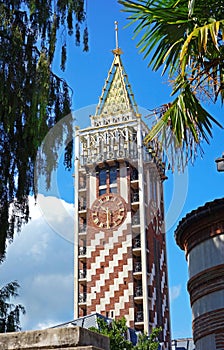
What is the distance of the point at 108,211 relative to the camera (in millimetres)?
49938

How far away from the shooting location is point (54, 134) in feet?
36.9

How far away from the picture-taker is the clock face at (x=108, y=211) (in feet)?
161

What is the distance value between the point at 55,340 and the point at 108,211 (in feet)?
148

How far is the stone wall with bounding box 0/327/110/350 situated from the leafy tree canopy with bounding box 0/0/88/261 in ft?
17.4

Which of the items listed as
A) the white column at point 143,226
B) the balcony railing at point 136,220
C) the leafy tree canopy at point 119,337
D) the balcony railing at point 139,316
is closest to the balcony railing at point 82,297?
the balcony railing at point 139,316

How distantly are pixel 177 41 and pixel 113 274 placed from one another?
42.4m

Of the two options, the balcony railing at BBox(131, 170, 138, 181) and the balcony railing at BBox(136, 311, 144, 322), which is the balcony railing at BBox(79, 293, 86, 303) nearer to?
the balcony railing at BBox(136, 311, 144, 322)

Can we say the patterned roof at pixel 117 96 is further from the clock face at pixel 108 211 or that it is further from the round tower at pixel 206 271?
the round tower at pixel 206 271

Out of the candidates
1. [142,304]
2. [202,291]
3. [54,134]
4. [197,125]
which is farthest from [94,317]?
[197,125]

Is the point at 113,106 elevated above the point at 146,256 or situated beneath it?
elevated above

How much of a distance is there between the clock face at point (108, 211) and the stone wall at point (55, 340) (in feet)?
143

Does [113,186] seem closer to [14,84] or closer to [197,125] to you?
[14,84]

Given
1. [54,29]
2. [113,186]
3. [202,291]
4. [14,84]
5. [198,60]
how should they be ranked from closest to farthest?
[198,60] → [14,84] → [54,29] → [202,291] → [113,186]

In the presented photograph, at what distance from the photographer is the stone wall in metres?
4.87
